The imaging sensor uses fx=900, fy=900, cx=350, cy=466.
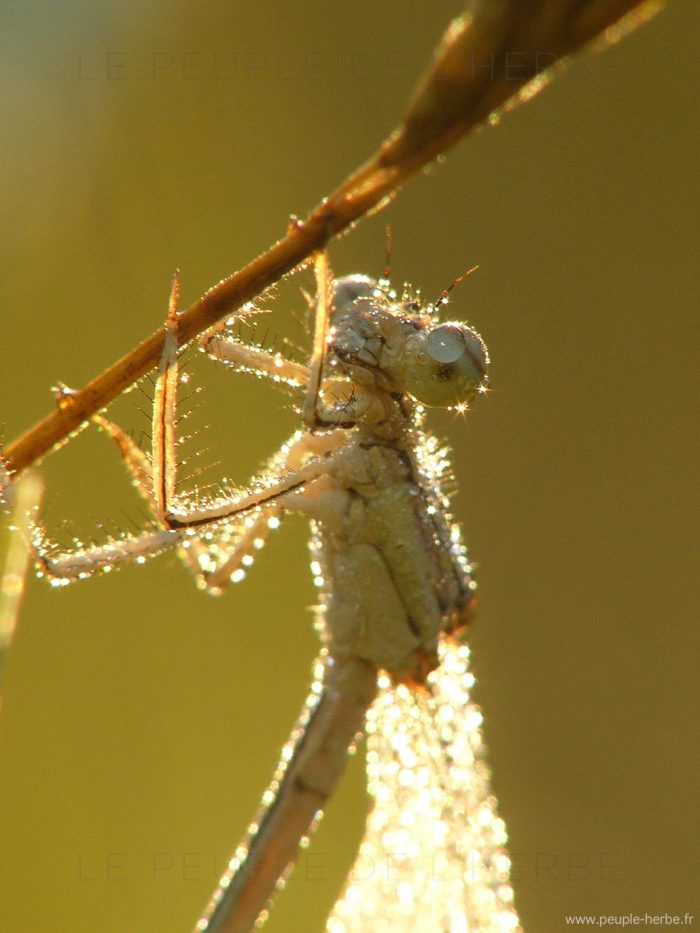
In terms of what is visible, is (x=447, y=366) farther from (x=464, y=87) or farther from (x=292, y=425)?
(x=292, y=425)

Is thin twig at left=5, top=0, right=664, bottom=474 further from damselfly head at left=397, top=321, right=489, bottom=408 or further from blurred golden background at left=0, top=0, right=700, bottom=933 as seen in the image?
blurred golden background at left=0, top=0, right=700, bottom=933

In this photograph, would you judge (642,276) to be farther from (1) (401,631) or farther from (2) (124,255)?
(1) (401,631)

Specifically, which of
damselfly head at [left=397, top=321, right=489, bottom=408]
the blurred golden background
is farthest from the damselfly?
the blurred golden background

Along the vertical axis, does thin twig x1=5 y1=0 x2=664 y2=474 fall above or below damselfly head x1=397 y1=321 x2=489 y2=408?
below

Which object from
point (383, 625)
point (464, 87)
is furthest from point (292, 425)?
point (464, 87)

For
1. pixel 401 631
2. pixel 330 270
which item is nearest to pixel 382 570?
pixel 401 631
